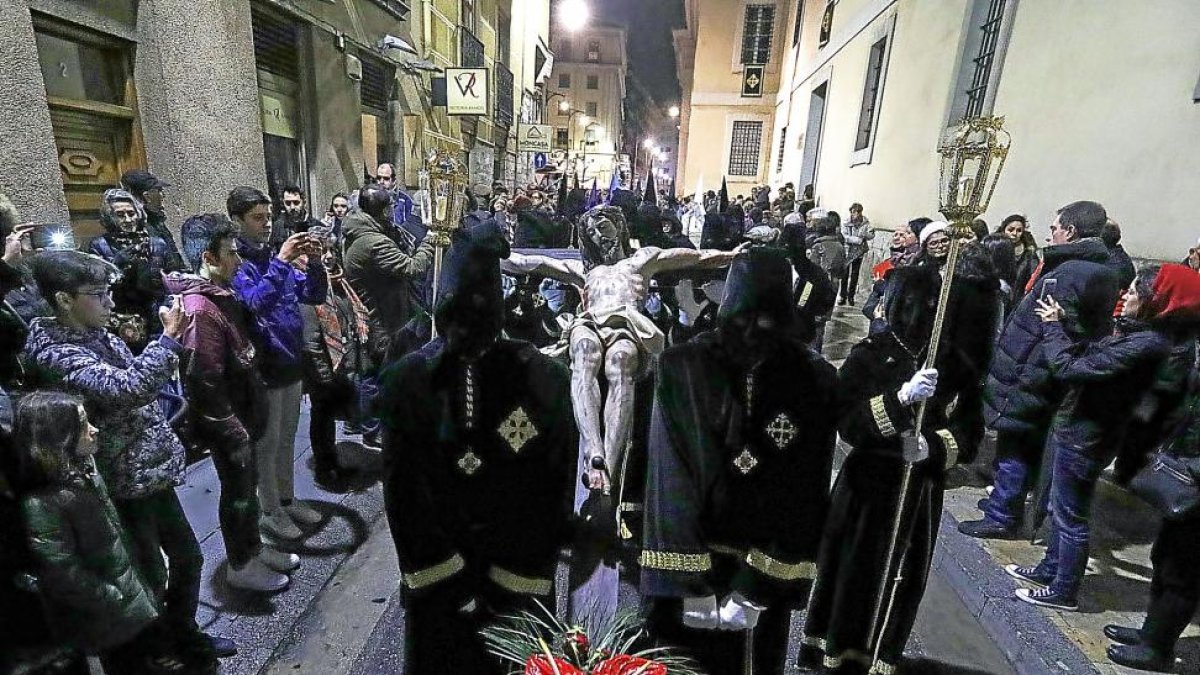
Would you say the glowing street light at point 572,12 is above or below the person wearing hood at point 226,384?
above

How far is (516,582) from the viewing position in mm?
2092

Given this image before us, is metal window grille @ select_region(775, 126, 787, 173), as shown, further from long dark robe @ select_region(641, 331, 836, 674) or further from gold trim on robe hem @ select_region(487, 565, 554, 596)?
gold trim on robe hem @ select_region(487, 565, 554, 596)

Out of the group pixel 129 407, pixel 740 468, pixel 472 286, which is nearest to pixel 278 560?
pixel 129 407

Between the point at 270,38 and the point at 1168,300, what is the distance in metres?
9.99

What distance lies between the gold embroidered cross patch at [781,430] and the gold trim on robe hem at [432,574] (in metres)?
1.16

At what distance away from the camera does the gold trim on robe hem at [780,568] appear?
1.97m

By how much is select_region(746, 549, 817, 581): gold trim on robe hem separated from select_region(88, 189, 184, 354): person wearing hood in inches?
141

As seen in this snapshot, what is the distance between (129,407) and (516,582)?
161 centimetres

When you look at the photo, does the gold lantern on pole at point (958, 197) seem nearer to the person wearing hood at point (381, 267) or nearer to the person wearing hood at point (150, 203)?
the person wearing hood at point (381, 267)

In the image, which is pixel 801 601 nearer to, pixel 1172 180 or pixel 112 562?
pixel 112 562

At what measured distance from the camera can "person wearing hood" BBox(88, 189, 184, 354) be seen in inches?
139

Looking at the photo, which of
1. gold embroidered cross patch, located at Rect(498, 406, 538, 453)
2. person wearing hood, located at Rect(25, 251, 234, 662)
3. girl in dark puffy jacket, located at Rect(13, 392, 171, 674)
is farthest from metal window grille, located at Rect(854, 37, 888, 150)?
girl in dark puffy jacket, located at Rect(13, 392, 171, 674)

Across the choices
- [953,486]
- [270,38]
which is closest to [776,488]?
[953,486]

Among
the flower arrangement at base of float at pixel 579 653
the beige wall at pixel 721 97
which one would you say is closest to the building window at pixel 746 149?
the beige wall at pixel 721 97
